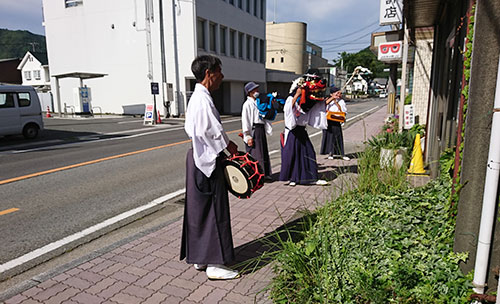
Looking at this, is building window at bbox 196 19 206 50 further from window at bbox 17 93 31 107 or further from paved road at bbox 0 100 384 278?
paved road at bbox 0 100 384 278

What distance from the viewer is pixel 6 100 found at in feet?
42.5

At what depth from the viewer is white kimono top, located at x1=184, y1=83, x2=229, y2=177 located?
3.03 m

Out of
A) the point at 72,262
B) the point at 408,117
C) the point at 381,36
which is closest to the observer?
the point at 72,262

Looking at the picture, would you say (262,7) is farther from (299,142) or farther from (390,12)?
(299,142)

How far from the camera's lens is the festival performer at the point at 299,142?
20.2 ft

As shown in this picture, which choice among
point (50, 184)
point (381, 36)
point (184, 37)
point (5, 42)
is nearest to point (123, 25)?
point (184, 37)

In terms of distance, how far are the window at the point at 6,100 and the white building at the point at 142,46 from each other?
467 inches

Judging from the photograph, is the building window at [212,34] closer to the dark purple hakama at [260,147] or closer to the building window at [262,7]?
the building window at [262,7]

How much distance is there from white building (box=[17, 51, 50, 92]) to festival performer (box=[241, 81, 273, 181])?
148 feet

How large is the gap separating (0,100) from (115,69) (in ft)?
55.5

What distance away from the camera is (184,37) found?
25828 mm

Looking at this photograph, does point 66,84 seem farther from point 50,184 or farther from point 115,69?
point 50,184

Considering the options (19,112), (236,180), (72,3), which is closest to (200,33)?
(72,3)

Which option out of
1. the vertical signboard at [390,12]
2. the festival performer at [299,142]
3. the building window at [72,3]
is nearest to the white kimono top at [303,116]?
the festival performer at [299,142]
